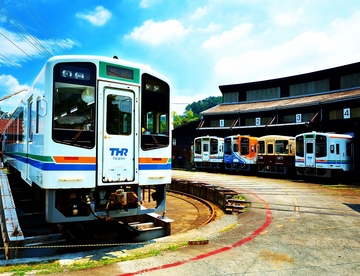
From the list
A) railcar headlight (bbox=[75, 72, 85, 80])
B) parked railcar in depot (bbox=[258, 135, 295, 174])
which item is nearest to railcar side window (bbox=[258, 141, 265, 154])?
parked railcar in depot (bbox=[258, 135, 295, 174])

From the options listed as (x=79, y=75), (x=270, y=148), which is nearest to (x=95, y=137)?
(x=79, y=75)

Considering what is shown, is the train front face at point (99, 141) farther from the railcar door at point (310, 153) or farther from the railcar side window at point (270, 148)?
the railcar side window at point (270, 148)

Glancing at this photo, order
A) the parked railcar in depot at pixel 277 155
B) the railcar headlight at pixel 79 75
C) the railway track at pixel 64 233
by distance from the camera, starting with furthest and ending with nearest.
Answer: the parked railcar in depot at pixel 277 155 < the railcar headlight at pixel 79 75 < the railway track at pixel 64 233

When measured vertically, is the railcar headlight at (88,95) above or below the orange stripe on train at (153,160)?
above

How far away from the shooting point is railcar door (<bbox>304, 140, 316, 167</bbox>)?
63.9ft

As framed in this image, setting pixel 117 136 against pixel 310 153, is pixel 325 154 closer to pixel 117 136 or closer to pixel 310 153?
pixel 310 153

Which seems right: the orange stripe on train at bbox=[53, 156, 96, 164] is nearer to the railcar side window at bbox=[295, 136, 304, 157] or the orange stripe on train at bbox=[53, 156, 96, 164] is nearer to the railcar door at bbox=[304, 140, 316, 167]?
the railcar door at bbox=[304, 140, 316, 167]

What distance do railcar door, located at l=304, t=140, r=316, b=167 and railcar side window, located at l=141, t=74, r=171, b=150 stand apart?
1523cm

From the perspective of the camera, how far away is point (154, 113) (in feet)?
22.2

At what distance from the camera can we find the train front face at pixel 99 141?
564 centimetres

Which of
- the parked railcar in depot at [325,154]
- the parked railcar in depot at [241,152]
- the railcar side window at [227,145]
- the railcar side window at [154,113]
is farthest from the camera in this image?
the railcar side window at [227,145]

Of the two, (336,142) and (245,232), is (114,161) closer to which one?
(245,232)

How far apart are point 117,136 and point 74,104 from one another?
1.03 m

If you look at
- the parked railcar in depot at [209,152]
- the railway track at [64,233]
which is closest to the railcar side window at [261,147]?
the parked railcar in depot at [209,152]
